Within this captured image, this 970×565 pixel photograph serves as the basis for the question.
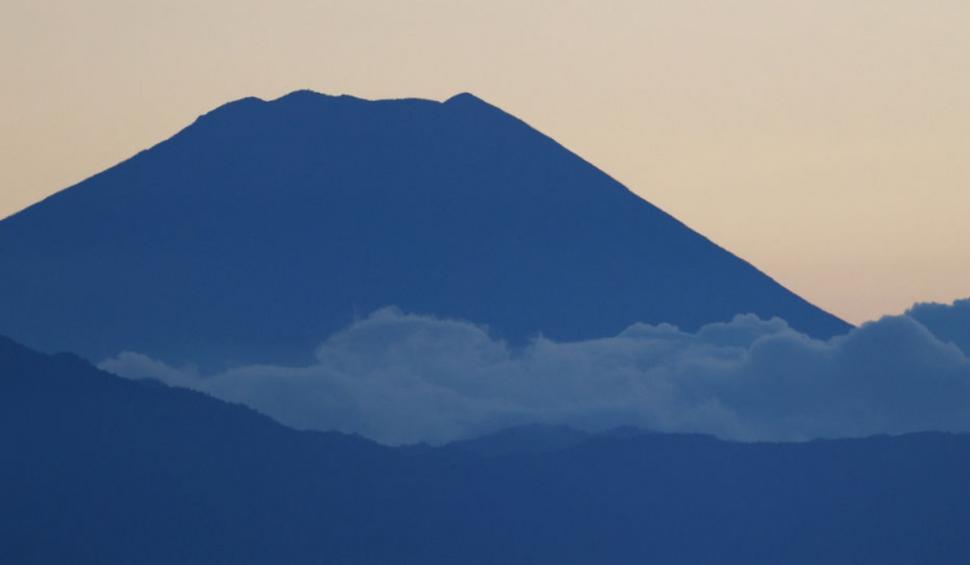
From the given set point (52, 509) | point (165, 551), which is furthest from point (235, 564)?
point (52, 509)

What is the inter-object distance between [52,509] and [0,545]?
8790 mm

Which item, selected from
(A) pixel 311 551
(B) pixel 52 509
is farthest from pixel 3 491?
(A) pixel 311 551

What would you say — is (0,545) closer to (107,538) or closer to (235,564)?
(107,538)

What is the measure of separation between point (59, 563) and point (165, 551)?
38.5 feet

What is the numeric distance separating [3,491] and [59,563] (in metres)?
14.6

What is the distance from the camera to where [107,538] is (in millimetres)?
191875

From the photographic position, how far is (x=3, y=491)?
19850 cm

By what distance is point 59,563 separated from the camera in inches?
7446

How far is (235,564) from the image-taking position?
197m

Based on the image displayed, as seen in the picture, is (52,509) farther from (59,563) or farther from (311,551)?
(311,551)

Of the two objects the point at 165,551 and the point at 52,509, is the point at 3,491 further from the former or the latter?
the point at 165,551

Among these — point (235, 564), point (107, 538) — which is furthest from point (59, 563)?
point (235, 564)

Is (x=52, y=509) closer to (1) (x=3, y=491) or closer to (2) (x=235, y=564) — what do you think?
(1) (x=3, y=491)

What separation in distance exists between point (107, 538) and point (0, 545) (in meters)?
11.6
